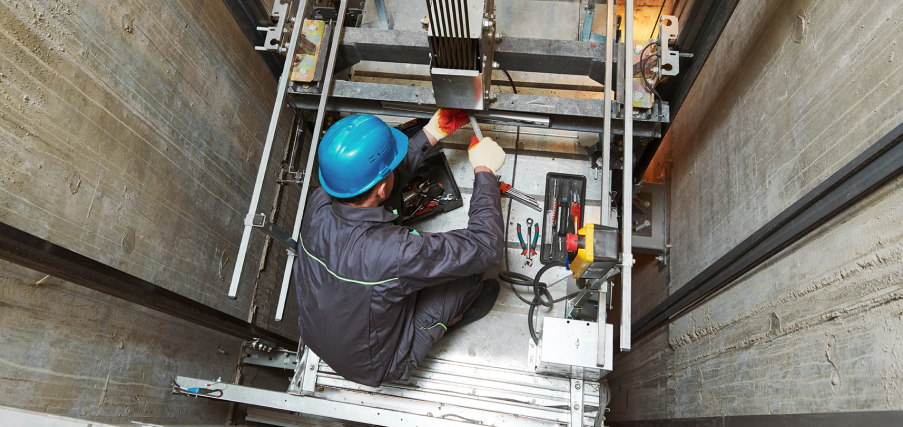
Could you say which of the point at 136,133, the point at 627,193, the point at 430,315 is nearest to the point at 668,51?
the point at 627,193

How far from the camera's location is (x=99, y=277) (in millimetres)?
1424

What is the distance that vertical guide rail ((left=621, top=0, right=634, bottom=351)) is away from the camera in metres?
1.44

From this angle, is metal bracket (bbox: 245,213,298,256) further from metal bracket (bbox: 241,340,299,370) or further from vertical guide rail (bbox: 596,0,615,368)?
vertical guide rail (bbox: 596,0,615,368)

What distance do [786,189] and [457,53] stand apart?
110cm

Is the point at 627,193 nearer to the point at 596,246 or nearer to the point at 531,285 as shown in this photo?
the point at 596,246

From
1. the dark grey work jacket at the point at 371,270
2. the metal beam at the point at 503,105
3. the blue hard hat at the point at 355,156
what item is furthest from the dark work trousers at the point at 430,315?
the metal beam at the point at 503,105

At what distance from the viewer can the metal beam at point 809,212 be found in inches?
42.5

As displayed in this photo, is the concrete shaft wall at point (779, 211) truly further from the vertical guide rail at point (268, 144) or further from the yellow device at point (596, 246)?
the vertical guide rail at point (268, 144)

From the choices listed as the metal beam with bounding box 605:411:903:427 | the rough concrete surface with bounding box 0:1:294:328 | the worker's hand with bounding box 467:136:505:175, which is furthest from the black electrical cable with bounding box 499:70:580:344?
the rough concrete surface with bounding box 0:1:294:328

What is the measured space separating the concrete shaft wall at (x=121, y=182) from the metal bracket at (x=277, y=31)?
8.3 inches

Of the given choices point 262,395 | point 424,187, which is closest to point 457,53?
point 424,187

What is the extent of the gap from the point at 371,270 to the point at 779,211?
1255 millimetres

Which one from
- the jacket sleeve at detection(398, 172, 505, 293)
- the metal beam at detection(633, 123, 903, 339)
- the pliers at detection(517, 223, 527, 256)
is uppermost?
the pliers at detection(517, 223, 527, 256)

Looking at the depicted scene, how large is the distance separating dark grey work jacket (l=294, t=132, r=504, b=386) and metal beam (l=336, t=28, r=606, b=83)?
0.48 m
